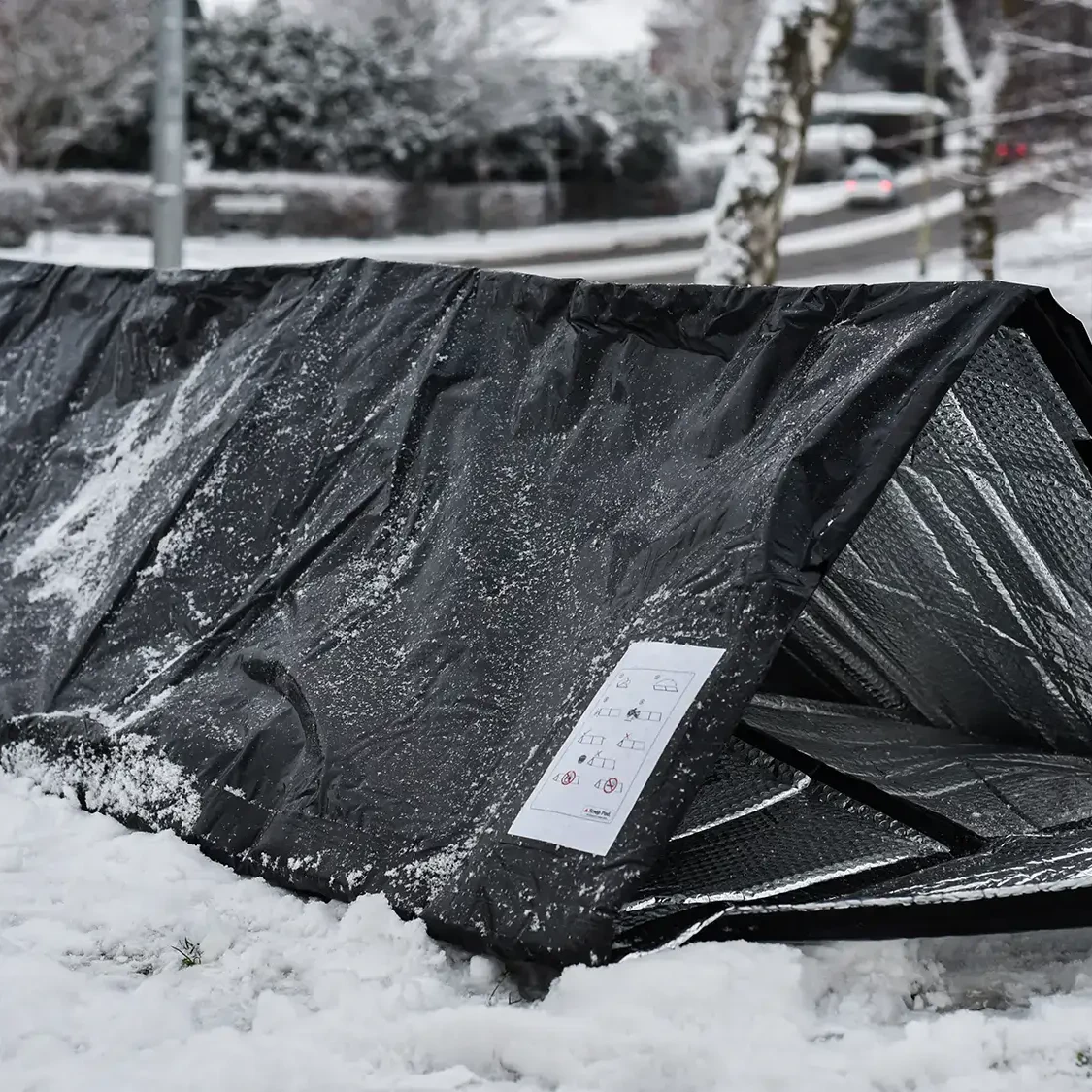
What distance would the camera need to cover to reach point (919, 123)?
33.5 metres

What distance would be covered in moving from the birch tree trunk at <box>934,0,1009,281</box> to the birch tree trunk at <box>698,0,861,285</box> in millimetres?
4155

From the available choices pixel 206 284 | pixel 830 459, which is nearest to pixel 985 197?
pixel 206 284

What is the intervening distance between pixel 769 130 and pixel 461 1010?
7.48 metres

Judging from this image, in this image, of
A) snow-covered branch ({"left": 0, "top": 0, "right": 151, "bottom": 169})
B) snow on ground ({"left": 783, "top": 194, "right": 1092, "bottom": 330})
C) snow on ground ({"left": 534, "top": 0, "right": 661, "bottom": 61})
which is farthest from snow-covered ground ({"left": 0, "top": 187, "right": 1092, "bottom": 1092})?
snow on ground ({"left": 534, "top": 0, "right": 661, "bottom": 61})

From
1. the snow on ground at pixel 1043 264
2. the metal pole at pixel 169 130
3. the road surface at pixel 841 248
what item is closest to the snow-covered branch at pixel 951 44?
the snow on ground at pixel 1043 264

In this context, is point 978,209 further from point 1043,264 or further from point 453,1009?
point 453,1009

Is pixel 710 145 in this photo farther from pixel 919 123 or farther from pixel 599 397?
pixel 599 397

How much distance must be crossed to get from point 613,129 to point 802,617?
23.4 metres

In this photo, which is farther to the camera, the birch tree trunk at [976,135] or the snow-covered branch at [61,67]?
the snow-covered branch at [61,67]

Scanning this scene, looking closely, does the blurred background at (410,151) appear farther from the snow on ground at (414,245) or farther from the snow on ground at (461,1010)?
the snow on ground at (461,1010)

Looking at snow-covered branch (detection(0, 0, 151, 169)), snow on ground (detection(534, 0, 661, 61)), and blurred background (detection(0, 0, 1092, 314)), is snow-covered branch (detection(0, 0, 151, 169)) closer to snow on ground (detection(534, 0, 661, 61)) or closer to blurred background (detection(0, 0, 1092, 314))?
blurred background (detection(0, 0, 1092, 314))

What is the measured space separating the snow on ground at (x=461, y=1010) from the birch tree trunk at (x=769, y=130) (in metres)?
6.66

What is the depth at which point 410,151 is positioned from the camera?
2353cm

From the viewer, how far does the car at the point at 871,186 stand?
28594mm
